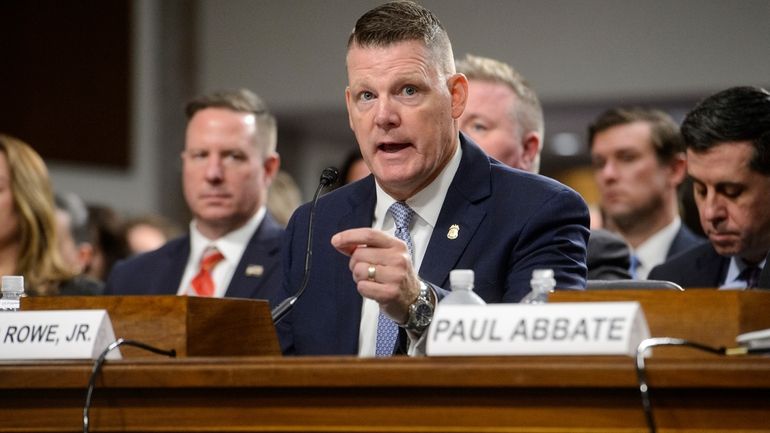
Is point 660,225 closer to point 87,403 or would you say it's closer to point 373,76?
point 373,76

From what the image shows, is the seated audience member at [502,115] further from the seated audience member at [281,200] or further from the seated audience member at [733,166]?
the seated audience member at [281,200]

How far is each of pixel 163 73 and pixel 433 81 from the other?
7324mm

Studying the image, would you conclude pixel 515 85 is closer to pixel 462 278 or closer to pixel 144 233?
pixel 462 278

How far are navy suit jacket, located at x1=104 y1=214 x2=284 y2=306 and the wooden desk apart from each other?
2094 millimetres

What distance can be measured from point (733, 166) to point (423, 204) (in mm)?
1042

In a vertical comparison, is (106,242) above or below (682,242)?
below

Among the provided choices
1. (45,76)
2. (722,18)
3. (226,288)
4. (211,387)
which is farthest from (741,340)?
(45,76)

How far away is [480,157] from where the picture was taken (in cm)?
285

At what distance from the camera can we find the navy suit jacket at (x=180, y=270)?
4176 mm

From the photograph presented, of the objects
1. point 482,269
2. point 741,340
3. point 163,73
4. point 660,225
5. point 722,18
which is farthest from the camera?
point 163,73

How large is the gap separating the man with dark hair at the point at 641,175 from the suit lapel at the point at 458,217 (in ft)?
6.77

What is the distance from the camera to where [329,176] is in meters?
2.52

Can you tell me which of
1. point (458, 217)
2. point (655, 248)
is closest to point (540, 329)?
point (458, 217)

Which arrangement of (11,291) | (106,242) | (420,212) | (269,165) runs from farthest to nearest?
(106,242) < (269,165) < (420,212) < (11,291)
